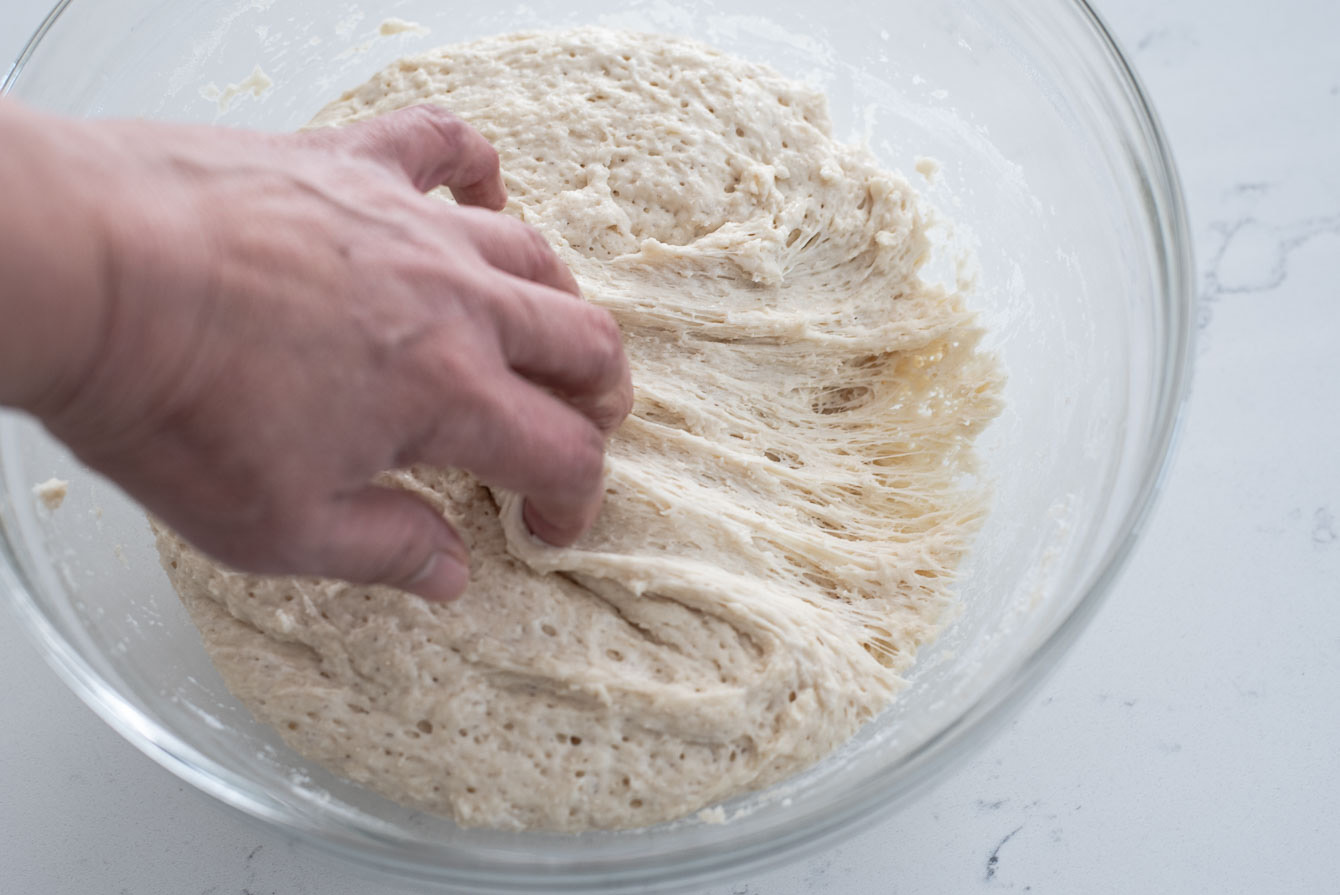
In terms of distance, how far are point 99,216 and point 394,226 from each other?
0.80 feet

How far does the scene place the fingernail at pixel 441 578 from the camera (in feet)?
3.24

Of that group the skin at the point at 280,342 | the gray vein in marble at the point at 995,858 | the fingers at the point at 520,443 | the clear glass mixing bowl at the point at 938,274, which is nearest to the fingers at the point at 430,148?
the skin at the point at 280,342

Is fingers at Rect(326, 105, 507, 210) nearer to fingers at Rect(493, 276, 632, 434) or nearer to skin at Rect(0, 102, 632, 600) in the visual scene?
skin at Rect(0, 102, 632, 600)

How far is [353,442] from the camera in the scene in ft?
2.72

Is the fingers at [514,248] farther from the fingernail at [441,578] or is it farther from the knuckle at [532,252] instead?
the fingernail at [441,578]

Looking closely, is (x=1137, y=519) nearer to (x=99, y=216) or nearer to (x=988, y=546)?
(x=988, y=546)

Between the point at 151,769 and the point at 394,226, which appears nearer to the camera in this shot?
the point at 394,226

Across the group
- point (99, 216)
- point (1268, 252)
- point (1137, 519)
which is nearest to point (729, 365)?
point (1137, 519)

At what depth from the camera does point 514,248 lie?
1.03 m

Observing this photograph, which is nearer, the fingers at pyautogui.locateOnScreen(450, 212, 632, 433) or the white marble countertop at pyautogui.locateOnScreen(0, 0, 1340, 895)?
the fingers at pyautogui.locateOnScreen(450, 212, 632, 433)

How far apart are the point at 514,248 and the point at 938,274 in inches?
34.4

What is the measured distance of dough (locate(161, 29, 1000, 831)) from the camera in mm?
1169

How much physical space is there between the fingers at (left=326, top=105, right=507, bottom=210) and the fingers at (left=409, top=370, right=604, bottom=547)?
13.2 inches

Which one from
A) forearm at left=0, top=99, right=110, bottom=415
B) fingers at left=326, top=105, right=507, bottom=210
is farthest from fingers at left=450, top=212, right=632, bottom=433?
forearm at left=0, top=99, right=110, bottom=415
